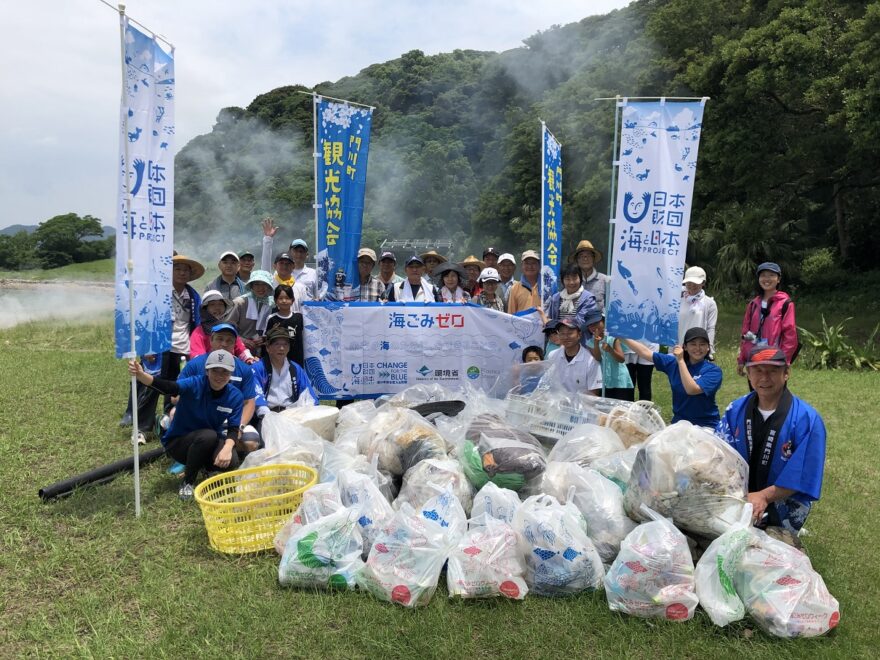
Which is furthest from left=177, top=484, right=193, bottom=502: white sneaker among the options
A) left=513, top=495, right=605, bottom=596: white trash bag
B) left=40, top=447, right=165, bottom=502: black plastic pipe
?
left=513, top=495, right=605, bottom=596: white trash bag

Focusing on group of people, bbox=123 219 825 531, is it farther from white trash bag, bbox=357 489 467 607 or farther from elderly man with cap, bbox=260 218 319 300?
white trash bag, bbox=357 489 467 607

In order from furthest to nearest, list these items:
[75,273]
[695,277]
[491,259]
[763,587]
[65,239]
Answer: [65,239]
[75,273]
[491,259]
[695,277]
[763,587]

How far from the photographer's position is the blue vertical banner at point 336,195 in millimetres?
6582

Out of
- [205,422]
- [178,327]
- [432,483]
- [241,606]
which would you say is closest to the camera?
[241,606]

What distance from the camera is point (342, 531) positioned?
11.7 feet

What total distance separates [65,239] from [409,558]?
47.2 m

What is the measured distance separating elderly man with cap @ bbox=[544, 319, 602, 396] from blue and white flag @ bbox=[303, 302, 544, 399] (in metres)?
0.73

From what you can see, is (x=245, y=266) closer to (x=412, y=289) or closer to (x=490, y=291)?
(x=412, y=289)

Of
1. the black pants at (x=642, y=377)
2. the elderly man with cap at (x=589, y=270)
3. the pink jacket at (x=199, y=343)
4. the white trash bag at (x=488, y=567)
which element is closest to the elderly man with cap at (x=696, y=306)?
the black pants at (x=642, y=377)

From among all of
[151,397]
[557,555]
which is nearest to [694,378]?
[557,555]

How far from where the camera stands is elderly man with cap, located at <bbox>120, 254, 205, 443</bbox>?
20.4ft

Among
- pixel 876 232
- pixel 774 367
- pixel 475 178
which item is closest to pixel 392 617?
pixel 774 367

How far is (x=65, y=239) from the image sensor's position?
4331 centimetres

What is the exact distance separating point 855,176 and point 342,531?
1791 cm
